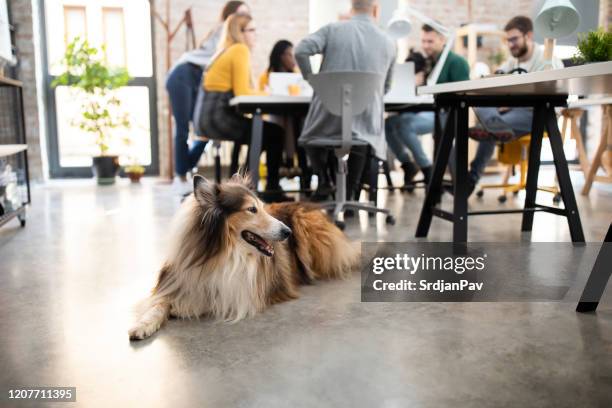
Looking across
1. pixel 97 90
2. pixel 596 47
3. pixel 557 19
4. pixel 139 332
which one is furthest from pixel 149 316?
pixel 97 90

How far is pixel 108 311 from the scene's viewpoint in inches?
74.2

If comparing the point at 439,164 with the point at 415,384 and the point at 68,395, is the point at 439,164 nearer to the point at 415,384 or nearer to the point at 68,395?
the point at 415,384

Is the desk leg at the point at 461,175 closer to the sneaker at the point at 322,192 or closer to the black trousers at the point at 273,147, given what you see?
the sneaker at the point at 322,192

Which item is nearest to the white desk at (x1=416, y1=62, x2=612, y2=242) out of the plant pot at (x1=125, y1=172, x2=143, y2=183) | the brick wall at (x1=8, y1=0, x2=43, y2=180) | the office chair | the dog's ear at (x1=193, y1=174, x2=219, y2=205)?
the office chair

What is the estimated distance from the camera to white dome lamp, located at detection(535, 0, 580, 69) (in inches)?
112

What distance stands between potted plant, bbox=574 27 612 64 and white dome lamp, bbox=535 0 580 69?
933 mm

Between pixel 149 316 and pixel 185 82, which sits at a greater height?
pixel 185 82

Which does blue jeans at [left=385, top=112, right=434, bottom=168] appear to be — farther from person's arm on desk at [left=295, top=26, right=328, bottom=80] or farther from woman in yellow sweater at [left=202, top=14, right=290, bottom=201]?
person's arm on desk at [left=295, top=26, right=328, bottom=80]

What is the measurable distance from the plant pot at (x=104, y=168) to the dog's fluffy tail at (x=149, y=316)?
14.5ft

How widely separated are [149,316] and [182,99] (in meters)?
3.51

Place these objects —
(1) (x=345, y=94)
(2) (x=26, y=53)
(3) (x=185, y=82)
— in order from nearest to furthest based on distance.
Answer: (1) (x=345, y=94)
(3) (x=185, y=82)
(2) (x=26, y=53)

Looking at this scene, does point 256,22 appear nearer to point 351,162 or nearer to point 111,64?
point 111,64

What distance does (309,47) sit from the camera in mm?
3258

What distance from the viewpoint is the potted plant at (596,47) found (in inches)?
76.4
